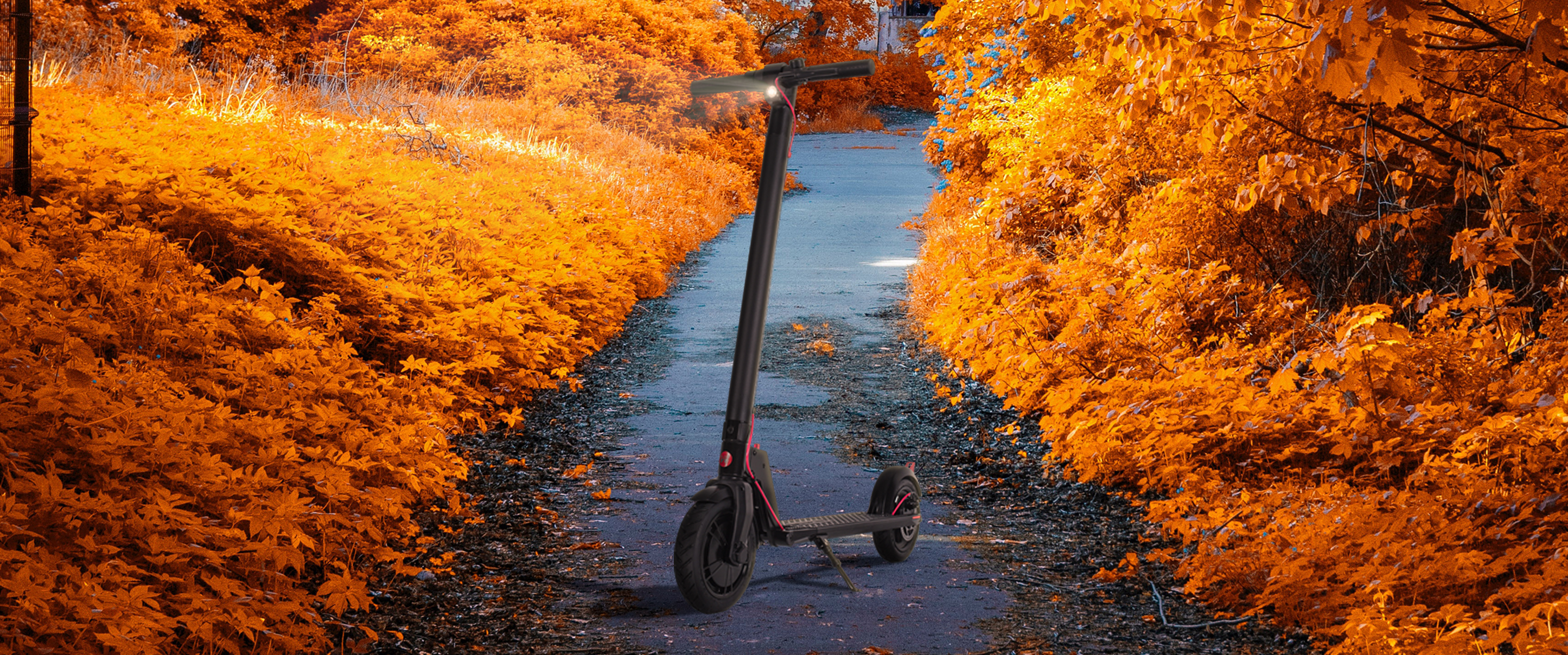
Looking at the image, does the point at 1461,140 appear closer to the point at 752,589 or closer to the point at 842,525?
the point at 842,525

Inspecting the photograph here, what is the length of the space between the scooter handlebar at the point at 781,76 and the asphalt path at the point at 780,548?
1950 mm

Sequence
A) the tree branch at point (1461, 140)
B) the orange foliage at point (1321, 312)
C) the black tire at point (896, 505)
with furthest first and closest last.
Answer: the tree branch at point (1461, 140), the black tire at point (896, 505), the orange foliage at point (1321, 312)

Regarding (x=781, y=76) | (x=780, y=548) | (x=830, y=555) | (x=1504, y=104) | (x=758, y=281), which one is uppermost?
(x=1504, y=104)

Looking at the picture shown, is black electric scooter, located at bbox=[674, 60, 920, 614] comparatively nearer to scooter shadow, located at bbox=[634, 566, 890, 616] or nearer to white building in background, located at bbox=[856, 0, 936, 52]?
scooter shadow, located at bbox=[634, 566, 890, 616]

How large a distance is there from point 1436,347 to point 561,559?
4448 mm

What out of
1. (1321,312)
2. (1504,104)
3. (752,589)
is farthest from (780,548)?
(1321,312)

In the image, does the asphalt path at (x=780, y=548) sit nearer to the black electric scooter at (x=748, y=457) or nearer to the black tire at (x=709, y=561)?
the black tire at (x=709, y=561)

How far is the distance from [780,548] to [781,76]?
2.26 meters

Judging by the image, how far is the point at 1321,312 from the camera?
24.7ft

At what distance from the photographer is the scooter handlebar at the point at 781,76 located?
12.9 feet

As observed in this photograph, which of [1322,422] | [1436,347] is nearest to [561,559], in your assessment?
[1322,422]

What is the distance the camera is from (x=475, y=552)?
511 cm

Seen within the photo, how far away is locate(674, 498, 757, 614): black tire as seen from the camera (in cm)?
412

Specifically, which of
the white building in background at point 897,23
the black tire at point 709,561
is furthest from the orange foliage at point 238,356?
the white building in background at point 897,23
